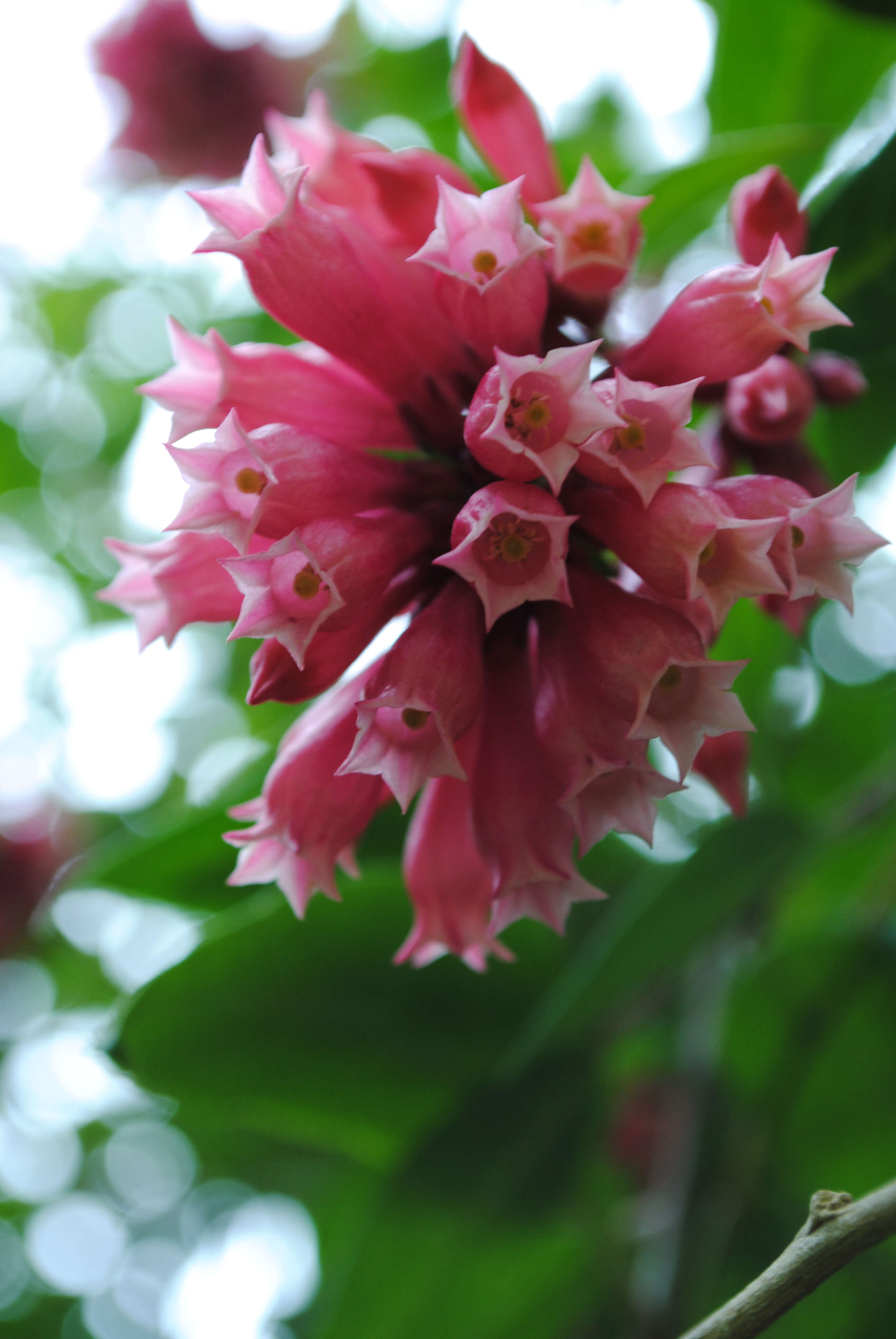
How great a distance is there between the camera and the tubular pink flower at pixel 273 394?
853 millimetres

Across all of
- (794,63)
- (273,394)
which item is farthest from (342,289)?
(794,63)

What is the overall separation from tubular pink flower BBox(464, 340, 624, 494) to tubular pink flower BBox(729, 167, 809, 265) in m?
0.26

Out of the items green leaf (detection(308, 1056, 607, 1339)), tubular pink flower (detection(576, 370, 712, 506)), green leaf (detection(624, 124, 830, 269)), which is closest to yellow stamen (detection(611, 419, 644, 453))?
tubular pink flower (detection(576, 370, 712, 506))

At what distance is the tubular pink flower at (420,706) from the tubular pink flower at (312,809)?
3.9 inches

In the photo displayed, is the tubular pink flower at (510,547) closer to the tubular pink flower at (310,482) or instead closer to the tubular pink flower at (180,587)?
the tubular pink flower at (310,482)

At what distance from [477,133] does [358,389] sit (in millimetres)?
302

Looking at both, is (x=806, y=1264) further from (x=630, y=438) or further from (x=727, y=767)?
(x=630, y=438)

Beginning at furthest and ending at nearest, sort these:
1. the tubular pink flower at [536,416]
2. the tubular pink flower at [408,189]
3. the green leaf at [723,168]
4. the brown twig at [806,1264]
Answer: the green leaf at [723,168], the tubular pink flower at [408,189], the tubular pink flower at [536,416], the brown twig at [806,1264]

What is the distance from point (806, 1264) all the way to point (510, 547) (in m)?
0.45

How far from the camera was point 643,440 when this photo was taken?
0.77 metres

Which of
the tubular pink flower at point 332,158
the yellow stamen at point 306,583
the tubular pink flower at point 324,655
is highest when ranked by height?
the tubular pink flower at point 332,158

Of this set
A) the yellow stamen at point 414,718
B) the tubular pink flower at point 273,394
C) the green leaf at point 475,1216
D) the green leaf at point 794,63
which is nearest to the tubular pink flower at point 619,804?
the yellow stamen at point 414,718

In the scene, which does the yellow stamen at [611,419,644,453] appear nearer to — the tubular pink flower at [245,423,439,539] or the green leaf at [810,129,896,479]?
the tubular pink flower at [245,423,439,539]

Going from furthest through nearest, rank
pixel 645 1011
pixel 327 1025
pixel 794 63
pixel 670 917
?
pixel 645 1011 → pixel 794 63 → pixel 327 1025 → pixel 670 917
